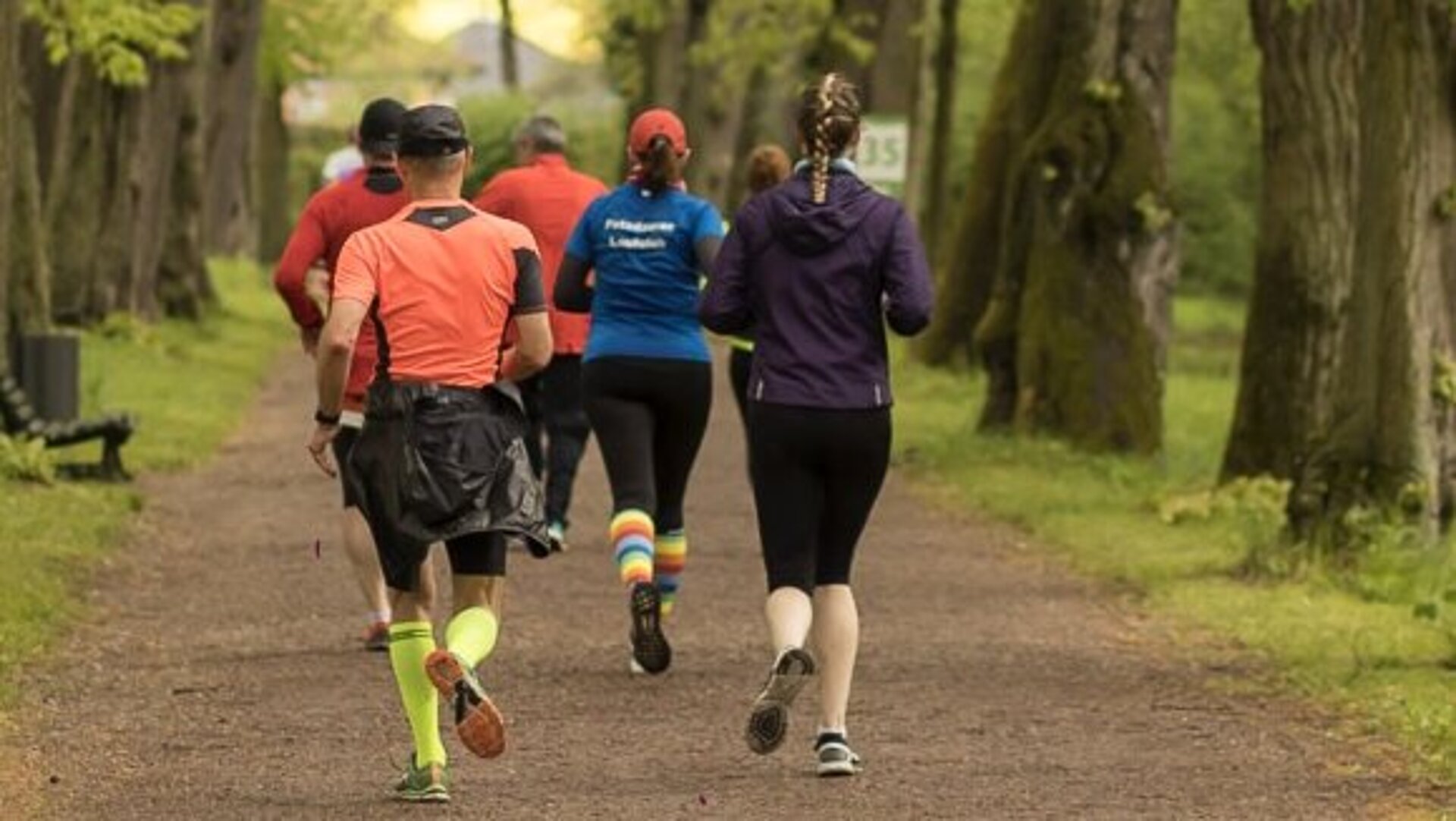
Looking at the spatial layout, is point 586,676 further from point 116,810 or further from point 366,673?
point 116,810

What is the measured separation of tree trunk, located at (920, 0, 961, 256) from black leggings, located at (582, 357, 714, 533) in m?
24.2

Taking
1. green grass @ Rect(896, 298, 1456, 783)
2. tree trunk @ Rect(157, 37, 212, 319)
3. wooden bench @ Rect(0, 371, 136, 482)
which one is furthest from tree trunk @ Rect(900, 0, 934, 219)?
wooden bench @ Rect(0, 371, 136, 482)

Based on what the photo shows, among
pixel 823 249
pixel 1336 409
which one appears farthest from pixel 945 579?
pixel 823 249

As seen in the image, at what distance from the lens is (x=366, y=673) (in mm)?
12805

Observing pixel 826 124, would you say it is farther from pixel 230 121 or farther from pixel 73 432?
pixel 230 121

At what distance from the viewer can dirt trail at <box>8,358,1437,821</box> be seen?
10102 millimetres

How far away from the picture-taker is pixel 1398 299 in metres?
15.6

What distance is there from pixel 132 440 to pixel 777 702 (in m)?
13.8

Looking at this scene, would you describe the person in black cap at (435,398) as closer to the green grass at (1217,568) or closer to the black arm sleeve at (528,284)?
the black arm sleeve at (528,284)

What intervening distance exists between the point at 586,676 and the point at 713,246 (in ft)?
5.04

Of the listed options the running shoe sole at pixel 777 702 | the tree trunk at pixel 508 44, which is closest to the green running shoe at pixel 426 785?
the running shoe sole at pixel 777 702

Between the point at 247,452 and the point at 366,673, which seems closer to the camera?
the point at 366,673

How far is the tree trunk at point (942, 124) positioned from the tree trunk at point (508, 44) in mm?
33932

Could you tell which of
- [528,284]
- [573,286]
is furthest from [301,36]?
[528,284]
